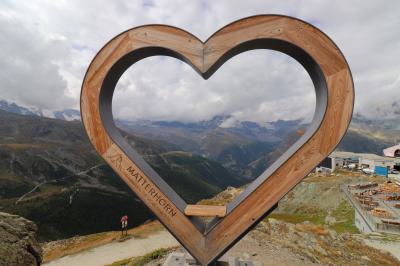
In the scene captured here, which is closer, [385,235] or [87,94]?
[87,94]

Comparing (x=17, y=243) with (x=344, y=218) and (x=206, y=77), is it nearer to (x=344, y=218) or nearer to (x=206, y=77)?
(x=206, y=77)

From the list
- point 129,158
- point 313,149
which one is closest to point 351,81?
point 313,149

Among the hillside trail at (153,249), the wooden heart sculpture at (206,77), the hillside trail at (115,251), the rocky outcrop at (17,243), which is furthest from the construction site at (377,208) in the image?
the rocky outcrop at (17,243)

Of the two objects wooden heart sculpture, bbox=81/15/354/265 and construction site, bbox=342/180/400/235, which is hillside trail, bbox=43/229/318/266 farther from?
construction site, bbox=342/180/400/235

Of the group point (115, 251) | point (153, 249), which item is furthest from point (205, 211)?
point (115, 251)

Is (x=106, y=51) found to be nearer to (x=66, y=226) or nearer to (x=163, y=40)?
(x=163, y=40)

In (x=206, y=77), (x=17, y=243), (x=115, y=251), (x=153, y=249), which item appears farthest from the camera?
(x=115, y=251)
